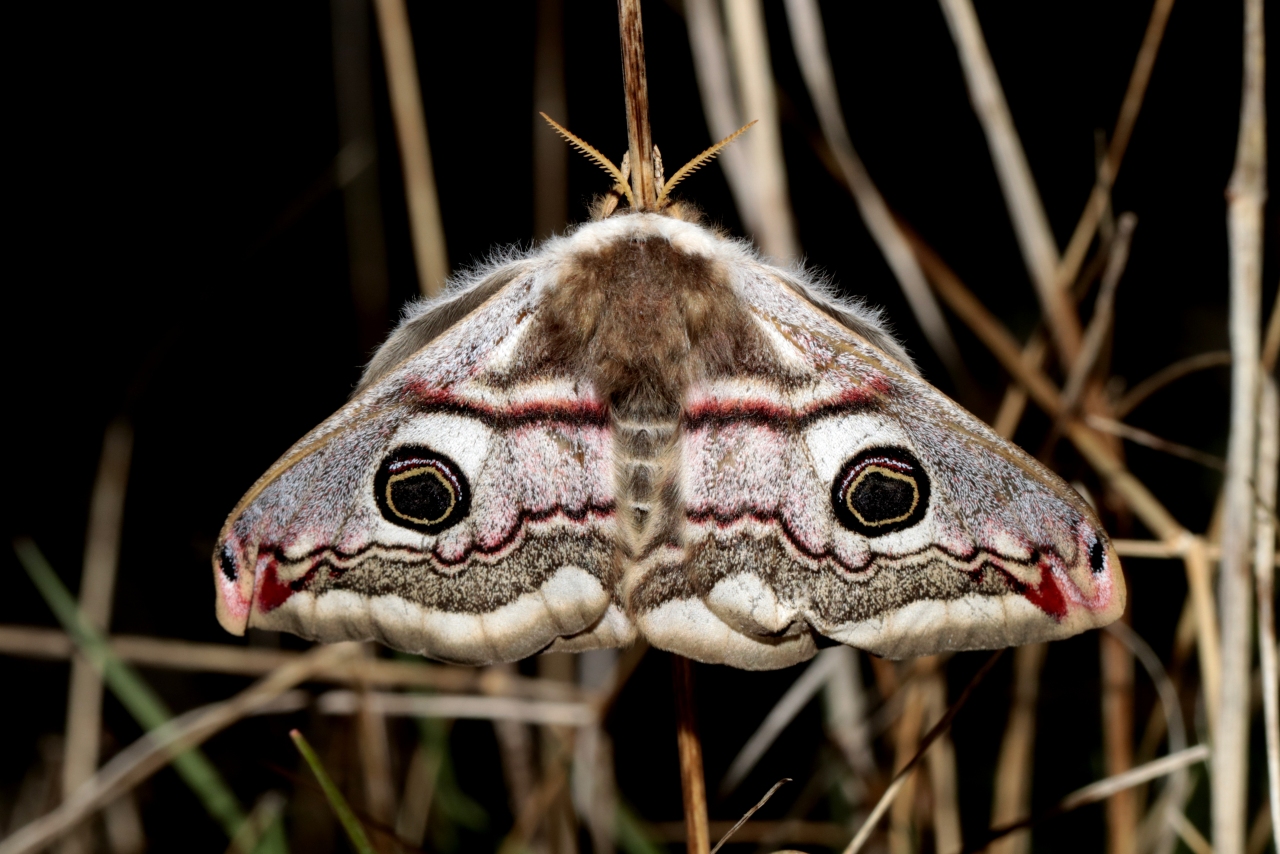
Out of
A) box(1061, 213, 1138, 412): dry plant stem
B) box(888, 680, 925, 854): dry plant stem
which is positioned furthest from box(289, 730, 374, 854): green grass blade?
box(1061, 213, 1138, 412): dry plant stem

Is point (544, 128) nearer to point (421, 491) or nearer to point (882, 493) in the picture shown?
point (421, 491)

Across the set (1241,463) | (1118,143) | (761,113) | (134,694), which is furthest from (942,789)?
(134,694)

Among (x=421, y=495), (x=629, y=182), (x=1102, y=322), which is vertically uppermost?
(x=629, y=182)

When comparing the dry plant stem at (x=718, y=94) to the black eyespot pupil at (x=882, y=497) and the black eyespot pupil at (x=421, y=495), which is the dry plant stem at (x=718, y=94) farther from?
the black eyespot pupil at (x=421, y=495)

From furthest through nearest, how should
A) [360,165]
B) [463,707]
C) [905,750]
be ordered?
[360,165] → [463,707] → [905,750]

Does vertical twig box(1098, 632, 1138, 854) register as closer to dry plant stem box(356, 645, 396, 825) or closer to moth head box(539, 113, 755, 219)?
moth head box(539, 113, 755, 219)
